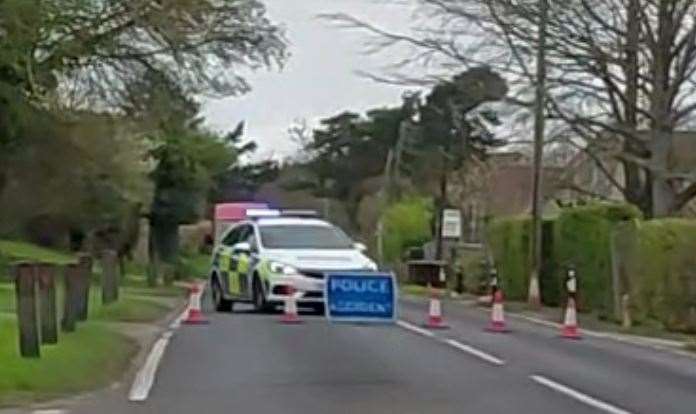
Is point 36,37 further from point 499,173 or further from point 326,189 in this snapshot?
point 326,189

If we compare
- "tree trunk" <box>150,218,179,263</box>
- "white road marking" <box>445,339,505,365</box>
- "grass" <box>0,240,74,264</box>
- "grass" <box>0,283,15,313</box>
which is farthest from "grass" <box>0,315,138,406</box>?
"tree trunk" <box>150,218,179,263</box>

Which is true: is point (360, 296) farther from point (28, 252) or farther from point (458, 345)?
point (28, 252)

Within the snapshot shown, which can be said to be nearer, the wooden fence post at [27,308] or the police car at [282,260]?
the wooden fence post at [27,308]

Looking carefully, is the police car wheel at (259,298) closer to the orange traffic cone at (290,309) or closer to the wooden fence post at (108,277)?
the orange traffic cone at (290,309)

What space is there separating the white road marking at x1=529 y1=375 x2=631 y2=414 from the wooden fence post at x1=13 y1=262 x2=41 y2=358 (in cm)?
492

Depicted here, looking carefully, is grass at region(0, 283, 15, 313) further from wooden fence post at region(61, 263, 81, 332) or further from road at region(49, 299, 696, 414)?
road at region(49, 299, 696, 414)

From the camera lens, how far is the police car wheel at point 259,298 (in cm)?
2888

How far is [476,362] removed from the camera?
19.4 meters

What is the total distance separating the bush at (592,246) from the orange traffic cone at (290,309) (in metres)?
9.33

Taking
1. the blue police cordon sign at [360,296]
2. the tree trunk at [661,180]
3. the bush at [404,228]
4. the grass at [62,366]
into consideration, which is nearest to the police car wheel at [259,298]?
the blue police cordon sign at [360,296]

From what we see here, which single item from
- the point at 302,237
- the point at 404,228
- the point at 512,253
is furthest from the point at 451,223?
the point at 302,237

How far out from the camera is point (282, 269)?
91.9 ft

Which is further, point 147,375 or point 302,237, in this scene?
point 302,237

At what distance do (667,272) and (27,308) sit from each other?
15760 millimetres
